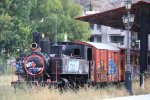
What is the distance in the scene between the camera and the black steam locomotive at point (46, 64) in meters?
23.3

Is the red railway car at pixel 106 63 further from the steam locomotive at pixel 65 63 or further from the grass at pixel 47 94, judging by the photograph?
the grass at pixel 47 94

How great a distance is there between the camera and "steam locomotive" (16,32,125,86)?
76.9ft

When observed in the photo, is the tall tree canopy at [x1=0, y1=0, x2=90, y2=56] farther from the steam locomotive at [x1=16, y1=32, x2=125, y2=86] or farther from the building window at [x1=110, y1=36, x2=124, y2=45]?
the steam locomotive at [x1=16, y1=32, x2=125, y2=86]

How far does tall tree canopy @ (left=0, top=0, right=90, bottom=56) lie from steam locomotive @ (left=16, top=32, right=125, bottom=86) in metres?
27.0

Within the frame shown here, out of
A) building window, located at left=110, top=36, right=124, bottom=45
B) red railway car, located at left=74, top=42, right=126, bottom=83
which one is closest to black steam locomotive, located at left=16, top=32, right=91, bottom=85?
red railway car, located at left=74, top=42, right=126, bottom=83

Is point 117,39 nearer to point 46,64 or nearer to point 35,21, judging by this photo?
point 35,21

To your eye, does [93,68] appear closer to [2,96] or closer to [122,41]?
[2,96]

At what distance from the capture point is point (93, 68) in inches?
1102

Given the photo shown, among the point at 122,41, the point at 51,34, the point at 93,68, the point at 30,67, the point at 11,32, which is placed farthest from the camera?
the point at 122,41

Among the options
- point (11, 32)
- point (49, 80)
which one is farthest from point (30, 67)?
point (11, 32)

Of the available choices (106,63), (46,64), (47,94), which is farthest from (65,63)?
(106,63)

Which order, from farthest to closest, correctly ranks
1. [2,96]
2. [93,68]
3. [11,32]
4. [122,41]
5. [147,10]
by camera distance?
[122,41] < [11,32] < [147,10] < [93,68] < [2,96]

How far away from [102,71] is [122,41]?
69.5 meters

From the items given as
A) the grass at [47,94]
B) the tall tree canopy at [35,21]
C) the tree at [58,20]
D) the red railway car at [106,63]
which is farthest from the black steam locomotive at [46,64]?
the tree at [58,20]
